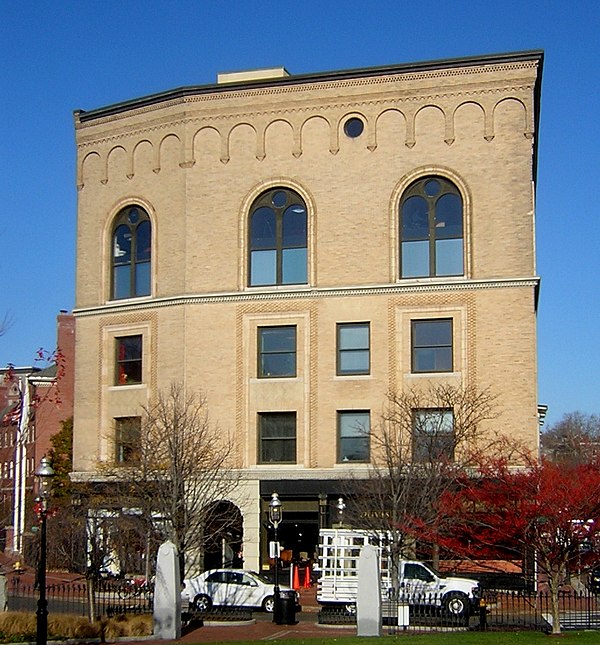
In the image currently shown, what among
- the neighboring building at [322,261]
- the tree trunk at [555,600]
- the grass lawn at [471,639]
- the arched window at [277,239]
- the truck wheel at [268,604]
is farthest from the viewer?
the arched window at [277,239]

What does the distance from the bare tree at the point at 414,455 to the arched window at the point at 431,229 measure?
16.0ft

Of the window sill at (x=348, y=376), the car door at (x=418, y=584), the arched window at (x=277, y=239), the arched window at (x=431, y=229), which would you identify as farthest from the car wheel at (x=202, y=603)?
the arched window at (x=431, y=229)

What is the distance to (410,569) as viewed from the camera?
124ft

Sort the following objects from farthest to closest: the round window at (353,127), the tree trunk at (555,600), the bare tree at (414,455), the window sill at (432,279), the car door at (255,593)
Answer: the round window at (353,127), the window sill at (432,279), the bare tree at (414,455), the car door at (255,593), the tree trunk at (555,600)

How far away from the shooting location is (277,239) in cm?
4931

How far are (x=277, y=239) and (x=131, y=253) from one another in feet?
23.0

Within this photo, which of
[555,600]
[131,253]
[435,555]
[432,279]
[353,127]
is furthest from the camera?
[131,253]

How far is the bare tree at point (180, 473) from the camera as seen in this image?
42.7 meters

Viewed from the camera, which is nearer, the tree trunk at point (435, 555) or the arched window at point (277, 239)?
the tree trunk at point (435, 555)

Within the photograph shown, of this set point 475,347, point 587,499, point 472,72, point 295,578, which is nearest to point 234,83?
point 472,72

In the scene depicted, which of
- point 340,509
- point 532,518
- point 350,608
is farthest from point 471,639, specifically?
point 340,509

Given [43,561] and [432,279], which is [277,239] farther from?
[43,561]

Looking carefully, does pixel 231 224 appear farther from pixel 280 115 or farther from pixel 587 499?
pixel 587 499

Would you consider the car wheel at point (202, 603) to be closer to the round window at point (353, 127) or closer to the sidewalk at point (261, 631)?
the sidewalk at point (261, 631)
